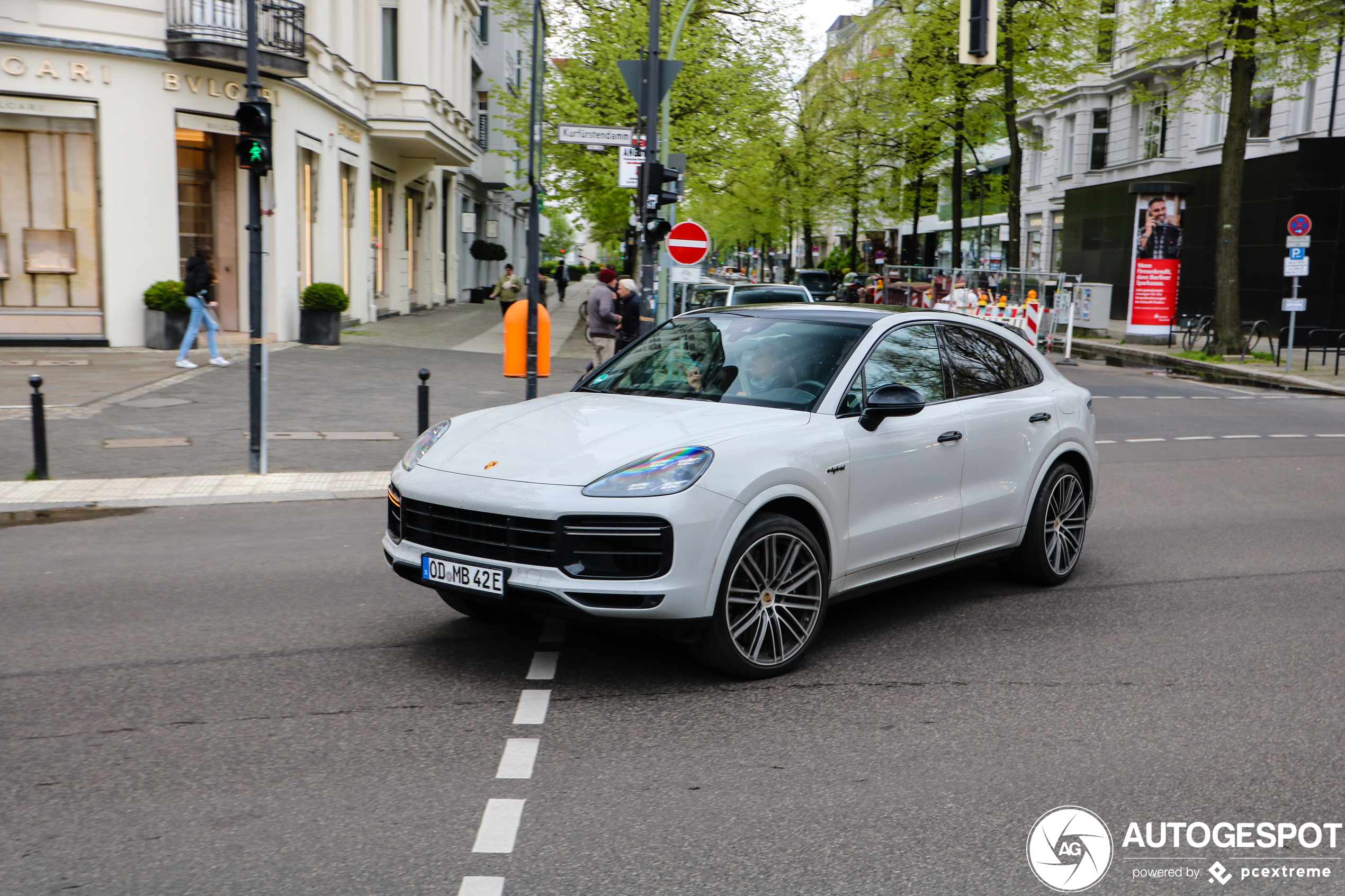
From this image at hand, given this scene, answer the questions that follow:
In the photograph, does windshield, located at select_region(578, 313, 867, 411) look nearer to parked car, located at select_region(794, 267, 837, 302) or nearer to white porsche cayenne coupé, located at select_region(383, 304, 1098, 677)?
white porsche cayenne coupé, located at select_region(383, 304, 1098, 677)

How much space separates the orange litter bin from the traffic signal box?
9.32ft

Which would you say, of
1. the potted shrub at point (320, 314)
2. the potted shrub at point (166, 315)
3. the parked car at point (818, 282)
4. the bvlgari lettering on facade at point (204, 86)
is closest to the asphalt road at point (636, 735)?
A: the potted shrub at point (166, 315)

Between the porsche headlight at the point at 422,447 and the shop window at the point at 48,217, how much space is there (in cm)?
1702

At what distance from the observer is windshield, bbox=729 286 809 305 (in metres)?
21.5

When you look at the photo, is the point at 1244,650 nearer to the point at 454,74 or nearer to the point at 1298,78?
the point at 1298,78

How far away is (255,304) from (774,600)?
682 centimetres

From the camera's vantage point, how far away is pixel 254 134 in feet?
34.7

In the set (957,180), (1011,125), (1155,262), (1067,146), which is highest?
(1067,146)

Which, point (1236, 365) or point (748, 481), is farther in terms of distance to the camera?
point (1236, 365)

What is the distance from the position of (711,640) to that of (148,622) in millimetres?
2958

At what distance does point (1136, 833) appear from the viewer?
388 centimetres

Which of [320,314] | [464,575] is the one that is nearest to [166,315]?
[320,314]

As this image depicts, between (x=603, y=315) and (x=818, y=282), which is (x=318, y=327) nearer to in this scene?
(x=603, y=315)

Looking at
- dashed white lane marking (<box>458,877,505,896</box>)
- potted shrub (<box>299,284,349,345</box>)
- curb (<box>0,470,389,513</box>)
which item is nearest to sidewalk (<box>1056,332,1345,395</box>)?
potted shrub (<box>299,284,349,345</box>)
